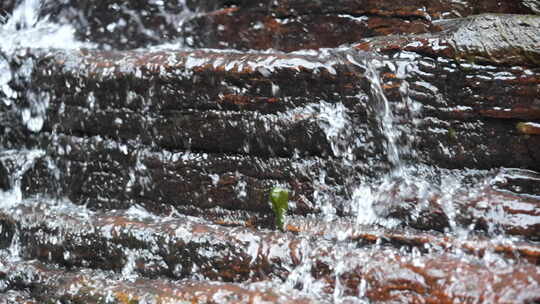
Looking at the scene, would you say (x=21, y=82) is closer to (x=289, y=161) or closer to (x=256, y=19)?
(x=256, y=19)

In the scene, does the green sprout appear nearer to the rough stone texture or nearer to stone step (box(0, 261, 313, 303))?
stone step (box(0, 261, 313, 303))

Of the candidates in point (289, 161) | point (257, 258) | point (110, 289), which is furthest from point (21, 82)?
point (257, 258)

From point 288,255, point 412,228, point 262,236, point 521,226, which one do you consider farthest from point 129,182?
point 521,226

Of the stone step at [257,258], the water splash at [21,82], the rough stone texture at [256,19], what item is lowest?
the stone step at [257,258]

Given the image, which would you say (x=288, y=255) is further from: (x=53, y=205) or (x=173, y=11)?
(x=173, y=11)

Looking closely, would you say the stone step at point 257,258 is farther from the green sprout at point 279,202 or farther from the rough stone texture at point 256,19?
the rough stone texture at point 256,19

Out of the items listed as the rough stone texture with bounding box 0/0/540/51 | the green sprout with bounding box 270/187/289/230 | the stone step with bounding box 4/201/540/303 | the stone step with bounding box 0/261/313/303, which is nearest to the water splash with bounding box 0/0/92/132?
the rough stone texture with bounding box 0/0/540/51

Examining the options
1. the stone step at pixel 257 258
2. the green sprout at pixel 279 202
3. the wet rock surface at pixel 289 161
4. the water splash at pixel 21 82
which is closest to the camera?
the stone step at pixel 257 258

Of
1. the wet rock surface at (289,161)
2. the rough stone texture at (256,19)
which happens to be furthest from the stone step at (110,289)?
the rough stone texture at (256,19)
